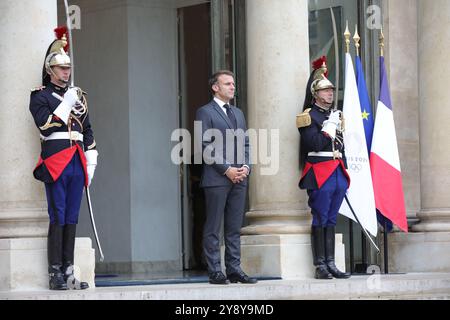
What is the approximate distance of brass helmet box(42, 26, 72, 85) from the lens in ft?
37.1

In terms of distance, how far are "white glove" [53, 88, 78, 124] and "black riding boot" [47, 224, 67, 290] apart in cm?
93

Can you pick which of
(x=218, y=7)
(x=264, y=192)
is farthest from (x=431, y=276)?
(x=218, y=7)

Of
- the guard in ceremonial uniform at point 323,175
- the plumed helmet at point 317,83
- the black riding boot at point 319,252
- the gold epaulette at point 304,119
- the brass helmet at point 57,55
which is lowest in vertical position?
the black riding boot at point 319,252

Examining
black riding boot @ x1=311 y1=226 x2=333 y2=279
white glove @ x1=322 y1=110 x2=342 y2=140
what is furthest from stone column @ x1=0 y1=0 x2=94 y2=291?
white glove @ x1=322 y1=110 x2=342 y2=140

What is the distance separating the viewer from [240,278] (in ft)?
39.6

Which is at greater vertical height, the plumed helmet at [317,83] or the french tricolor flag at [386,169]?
the plumed helmet at [317,83]

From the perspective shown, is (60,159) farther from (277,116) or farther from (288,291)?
(277,116)

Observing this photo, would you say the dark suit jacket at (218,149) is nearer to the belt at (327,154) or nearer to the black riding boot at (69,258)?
the belt at (327,154)

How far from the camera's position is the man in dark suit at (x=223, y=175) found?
1200cm

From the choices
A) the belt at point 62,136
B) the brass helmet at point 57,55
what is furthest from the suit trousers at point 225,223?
the brass helmet at point 57,55

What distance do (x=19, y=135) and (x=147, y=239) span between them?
18.6 feet

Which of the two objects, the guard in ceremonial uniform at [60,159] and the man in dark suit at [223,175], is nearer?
the guard in ceremonial uniform at [60,159]

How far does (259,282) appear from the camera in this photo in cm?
1222

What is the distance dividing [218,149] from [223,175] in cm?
24
